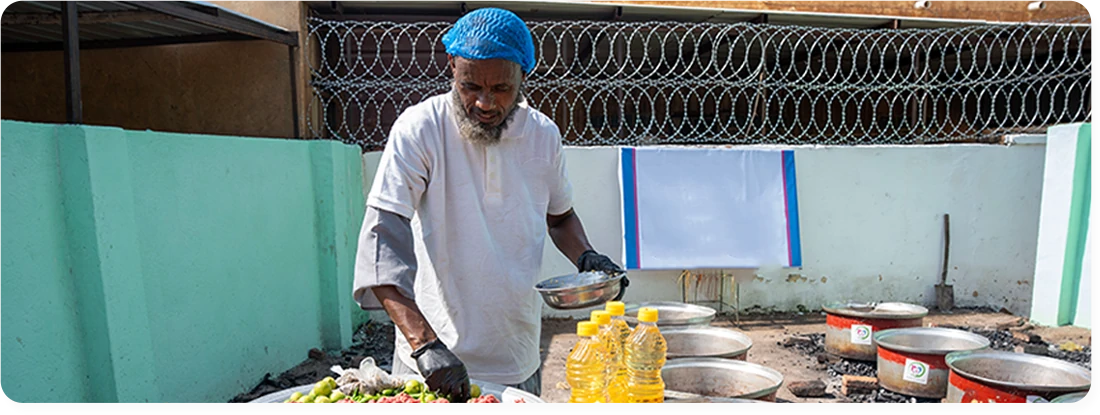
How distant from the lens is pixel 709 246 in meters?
6.80

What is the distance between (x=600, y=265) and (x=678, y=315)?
2398 mm

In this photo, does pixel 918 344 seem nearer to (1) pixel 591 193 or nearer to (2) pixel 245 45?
(1) pixel 591 193

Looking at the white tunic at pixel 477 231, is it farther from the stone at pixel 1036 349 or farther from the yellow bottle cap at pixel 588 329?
the stone at pixel 1036 349

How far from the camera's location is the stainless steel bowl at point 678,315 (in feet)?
13.9

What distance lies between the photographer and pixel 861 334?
5.12 metres

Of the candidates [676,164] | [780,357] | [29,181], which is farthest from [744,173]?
[29,181]

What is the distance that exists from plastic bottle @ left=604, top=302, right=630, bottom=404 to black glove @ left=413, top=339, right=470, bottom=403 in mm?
415

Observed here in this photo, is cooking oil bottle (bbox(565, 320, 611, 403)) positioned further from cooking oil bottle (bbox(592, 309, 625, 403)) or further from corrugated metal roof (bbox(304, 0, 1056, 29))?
corrugated metal roof (bbox(304, 0, 1056, 29))

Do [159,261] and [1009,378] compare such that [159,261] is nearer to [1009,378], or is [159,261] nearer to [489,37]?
[489,37]

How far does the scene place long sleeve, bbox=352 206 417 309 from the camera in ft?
6.26

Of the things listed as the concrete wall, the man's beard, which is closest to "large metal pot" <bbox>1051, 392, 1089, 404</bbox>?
the man's beard

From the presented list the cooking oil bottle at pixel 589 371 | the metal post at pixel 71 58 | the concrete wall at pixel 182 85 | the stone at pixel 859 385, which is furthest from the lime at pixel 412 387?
the concrete wall at pixel 182 85

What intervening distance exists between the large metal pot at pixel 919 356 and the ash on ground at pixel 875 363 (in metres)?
A: 0.12

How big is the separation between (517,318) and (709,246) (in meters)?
4.82
